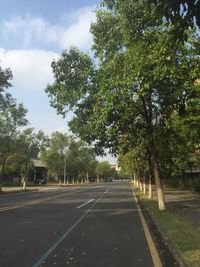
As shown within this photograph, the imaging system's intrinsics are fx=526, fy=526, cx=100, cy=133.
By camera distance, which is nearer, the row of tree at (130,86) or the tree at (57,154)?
the row of tree at (130,86)

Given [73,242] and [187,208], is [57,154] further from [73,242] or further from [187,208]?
[73,242]

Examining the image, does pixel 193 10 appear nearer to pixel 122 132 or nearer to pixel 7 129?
pixel 122 132

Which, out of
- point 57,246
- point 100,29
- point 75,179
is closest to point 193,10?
point 57,246

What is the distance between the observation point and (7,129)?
64.8 m

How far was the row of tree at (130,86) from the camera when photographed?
19828mm

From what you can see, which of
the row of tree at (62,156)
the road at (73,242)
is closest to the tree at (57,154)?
the row of tree at (62,156)

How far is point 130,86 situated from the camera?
2092cm

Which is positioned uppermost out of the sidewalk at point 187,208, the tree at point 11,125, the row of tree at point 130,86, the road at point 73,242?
the tree at point 11,125

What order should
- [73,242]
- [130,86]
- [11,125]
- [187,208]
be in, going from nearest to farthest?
1. [73,242]
2. [130,86]
3. [187,208]
4. [11,125]

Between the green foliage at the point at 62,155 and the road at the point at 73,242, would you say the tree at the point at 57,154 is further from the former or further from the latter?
the road at the point at 73,242

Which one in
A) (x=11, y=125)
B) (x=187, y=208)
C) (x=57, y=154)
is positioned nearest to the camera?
(x=187, y=208)

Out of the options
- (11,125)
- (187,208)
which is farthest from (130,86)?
(11,125)

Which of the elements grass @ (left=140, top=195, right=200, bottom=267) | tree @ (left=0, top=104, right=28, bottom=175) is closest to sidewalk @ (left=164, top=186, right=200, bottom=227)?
grass @ (left=140, top=195, right=200, bottom=267)

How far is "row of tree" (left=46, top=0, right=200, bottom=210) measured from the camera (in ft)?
Result: 65.1
